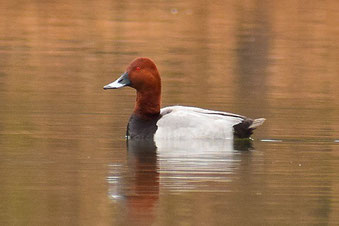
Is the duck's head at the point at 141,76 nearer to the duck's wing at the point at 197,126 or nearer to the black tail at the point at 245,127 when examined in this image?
the duck's wing at the point at 197,126

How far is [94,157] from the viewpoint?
11078 mm

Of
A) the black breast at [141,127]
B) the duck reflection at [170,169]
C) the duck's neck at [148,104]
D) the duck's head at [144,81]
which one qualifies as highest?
the duck's head at [144,81]

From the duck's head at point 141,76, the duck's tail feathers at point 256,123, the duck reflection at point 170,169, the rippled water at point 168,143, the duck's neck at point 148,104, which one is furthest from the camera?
the duck's head at point 141,76

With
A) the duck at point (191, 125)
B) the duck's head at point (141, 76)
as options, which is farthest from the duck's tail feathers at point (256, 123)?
the duck's head at point (141, 76)

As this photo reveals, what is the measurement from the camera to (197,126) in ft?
40.3

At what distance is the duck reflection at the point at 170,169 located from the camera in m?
9.27

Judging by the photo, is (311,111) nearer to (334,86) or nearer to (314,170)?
(334,86)

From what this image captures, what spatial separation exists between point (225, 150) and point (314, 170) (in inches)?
55.7

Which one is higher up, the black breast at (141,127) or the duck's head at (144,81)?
the duck's head at (144,81)

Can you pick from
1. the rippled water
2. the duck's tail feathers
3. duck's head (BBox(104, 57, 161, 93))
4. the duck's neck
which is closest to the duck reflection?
the rippled water

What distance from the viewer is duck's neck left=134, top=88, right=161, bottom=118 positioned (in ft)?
41.3

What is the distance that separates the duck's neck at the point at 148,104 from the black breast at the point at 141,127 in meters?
0.07

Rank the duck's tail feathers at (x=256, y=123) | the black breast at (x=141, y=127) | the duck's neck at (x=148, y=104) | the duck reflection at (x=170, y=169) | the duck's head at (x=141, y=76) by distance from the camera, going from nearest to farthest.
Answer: the duck reflection at (x=170, y=169) → the duck's tail feathers at (x=256, y=123) → the black breast at (x=141, y=127) → the duck's neck at (x=148, y=104) → the duck's head at (x=141, y=76)

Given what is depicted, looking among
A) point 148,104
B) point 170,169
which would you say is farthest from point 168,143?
point 170,169
